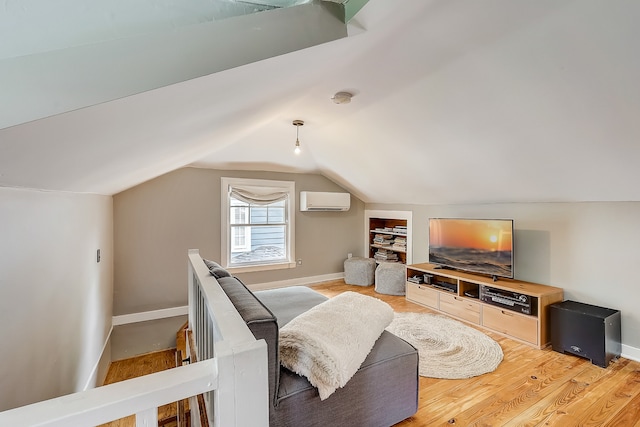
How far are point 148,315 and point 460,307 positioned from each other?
406 centimetres

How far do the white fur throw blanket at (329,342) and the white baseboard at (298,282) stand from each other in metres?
3.19

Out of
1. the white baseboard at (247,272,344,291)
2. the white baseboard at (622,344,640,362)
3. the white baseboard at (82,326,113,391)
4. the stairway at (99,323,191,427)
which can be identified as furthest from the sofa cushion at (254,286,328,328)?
the white baseboard at (622,344,640,362)

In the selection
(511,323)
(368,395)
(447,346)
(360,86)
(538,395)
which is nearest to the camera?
(368,395)

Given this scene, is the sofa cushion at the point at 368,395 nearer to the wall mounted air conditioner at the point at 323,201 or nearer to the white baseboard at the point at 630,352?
the white baseboard at the point at 630,352

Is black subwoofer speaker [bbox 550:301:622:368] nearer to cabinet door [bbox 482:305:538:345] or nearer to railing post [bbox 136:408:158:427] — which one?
cabinet door [bbox 482:305:538:345]

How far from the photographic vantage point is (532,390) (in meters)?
2.20

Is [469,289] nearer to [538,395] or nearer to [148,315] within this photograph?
[538,395]

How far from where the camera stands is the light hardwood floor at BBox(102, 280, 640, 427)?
1.90m

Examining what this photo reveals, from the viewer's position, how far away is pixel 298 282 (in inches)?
205

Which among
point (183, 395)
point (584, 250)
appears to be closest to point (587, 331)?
point (584, 250)

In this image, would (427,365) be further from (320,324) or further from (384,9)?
(384,9)

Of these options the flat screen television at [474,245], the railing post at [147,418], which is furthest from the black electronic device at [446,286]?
the railing post at [147,418]

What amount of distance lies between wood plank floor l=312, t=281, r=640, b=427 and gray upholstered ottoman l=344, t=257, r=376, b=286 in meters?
2.65

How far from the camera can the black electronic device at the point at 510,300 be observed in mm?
2961
